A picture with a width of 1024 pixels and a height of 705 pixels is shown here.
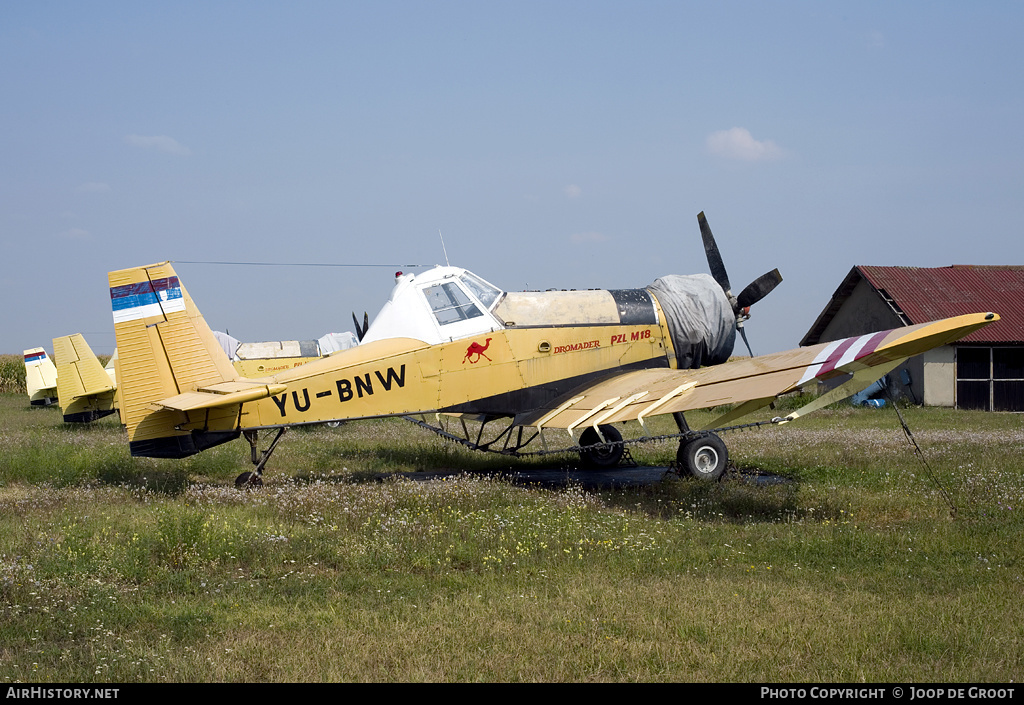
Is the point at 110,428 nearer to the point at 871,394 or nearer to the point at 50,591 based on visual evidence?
the point at 50,591

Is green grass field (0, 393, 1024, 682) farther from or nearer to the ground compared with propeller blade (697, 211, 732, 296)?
nearer to the ground

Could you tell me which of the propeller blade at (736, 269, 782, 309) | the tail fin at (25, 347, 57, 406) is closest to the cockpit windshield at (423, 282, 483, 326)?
the propeller blade at (736, 269, 782, 309)

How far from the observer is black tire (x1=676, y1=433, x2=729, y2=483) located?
10984 mm

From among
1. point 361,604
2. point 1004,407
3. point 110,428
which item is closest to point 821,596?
point 361,604

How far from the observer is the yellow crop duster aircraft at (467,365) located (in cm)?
1027

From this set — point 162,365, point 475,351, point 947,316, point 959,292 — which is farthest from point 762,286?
point 959,292

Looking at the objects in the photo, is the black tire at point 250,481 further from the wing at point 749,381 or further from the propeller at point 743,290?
the propeller at point 743,290

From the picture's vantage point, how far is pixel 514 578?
655cm

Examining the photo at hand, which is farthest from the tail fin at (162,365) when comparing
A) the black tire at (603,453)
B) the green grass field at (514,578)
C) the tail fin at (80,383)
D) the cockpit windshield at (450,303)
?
the tail fin at (80,383)

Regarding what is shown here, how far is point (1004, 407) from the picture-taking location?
24.2 metres

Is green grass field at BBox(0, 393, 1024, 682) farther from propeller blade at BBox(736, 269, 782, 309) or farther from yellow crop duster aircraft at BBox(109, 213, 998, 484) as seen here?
propeller blade at BBox(736, 269, 782, 309)

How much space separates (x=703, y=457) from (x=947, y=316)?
55.8 ft

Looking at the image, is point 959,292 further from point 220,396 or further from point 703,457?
point 220,396

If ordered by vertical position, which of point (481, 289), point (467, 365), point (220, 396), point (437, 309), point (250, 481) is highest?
point (481, 289)
